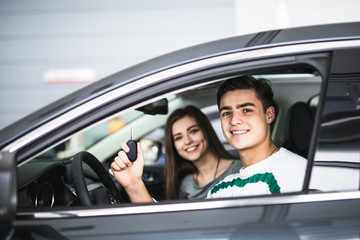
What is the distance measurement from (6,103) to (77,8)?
150 centimetres

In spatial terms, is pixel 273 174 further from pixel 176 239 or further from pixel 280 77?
pixel 280 77

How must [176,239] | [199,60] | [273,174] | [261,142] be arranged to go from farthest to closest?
[261,142], [273,174], [199,60], [176,239]

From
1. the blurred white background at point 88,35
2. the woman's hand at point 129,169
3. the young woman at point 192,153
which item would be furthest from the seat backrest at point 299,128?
the blurred white background at point 88,35

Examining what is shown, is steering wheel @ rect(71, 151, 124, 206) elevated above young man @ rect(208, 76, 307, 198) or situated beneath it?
situated beneath

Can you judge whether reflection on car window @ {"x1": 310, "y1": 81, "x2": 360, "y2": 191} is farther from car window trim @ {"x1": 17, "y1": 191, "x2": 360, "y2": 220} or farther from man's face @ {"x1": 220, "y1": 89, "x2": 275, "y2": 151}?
man's face @ {"x1": 220, "y1": 89, "x2": 275, "y2": 151}

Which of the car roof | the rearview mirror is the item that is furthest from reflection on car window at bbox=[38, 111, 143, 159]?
the car roof

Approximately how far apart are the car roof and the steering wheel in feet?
1.11

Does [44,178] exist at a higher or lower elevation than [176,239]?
higher

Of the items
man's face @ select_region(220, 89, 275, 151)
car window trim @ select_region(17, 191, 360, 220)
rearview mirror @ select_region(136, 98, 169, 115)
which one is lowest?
car window trim @ select_region(17, 191, 360, 220)

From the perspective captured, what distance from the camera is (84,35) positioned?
525 cm

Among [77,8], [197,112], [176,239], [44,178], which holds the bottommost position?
[176,239]

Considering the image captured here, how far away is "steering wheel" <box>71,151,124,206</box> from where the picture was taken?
4.69 feet

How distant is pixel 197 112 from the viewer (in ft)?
8.93

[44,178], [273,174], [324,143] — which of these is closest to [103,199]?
[44,178]
